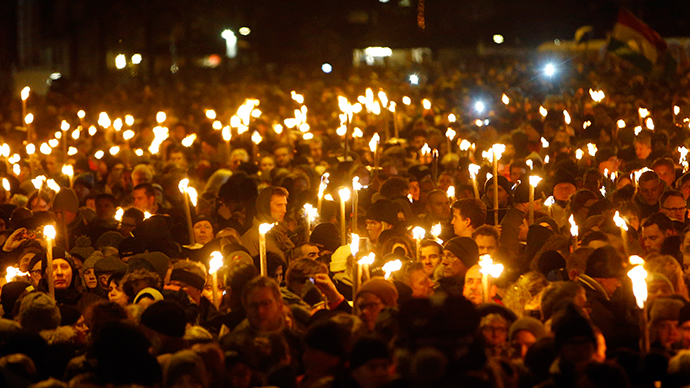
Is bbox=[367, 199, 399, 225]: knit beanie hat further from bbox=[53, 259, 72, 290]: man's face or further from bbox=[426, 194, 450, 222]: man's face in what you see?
bbox=[53, 259, 72, 290]: man's face

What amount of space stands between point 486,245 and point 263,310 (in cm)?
270

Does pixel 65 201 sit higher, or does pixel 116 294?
pixel 65 201

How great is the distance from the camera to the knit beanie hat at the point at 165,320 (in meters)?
5.40

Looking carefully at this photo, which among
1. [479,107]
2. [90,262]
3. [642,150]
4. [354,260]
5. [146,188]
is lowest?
[354,260]

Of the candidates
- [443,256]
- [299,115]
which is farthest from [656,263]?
[299,115]

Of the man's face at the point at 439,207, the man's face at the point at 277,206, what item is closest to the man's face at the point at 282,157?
the man's face at the point at 277,206

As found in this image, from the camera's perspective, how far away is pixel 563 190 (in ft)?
32.2

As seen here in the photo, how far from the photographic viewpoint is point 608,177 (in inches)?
430

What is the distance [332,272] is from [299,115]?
10.1 m

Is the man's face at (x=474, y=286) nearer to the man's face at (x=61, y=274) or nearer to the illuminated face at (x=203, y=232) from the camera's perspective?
the man's face at (x=61, y=274)

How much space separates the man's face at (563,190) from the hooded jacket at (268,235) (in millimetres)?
2724

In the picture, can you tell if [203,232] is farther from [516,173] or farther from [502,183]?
[516,173]

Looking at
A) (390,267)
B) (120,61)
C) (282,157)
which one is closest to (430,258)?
(390,267)

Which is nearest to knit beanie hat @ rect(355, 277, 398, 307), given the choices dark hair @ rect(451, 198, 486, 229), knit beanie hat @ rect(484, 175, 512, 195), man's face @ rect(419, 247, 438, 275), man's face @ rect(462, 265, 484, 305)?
man's face @ rect(462, 265, 484, 305)
